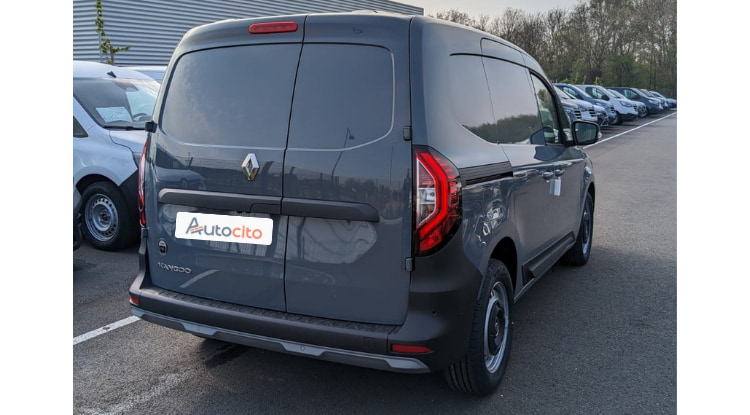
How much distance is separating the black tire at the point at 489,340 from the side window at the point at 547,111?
160 cm

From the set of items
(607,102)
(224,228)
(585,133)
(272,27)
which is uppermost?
(607,102)

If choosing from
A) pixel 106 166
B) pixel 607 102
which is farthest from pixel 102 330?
pixel 607 102

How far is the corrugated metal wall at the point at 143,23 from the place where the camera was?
1998 cm

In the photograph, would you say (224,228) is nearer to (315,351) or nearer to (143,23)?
(315,351)

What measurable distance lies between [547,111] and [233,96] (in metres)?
2.68

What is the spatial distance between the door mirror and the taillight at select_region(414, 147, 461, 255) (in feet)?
9.41

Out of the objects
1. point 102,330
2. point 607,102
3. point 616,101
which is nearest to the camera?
point 102,330

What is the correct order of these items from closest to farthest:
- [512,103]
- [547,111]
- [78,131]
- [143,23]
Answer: [512,103]
[547,111]
[78,131]
[143,23]

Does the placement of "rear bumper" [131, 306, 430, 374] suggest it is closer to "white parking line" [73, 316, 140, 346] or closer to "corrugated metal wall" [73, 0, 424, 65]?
"white parking line" [73, 316, 140, 346]

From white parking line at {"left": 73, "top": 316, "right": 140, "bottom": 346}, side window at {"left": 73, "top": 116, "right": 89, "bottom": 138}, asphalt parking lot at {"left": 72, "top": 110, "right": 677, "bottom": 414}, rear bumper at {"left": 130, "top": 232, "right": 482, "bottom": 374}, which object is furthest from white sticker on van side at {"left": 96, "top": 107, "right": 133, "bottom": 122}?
rear bumper at {"left": 130, "top": 232, "right": 482, "bottom": 374}

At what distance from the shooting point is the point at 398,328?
3104 mm

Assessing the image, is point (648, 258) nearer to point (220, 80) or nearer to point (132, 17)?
point (220, 80)

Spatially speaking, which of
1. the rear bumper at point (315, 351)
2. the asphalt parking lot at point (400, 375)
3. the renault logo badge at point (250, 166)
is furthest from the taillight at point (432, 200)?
the asphalt parking lot at point (400, 375)

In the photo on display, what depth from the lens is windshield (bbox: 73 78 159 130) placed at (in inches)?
291
